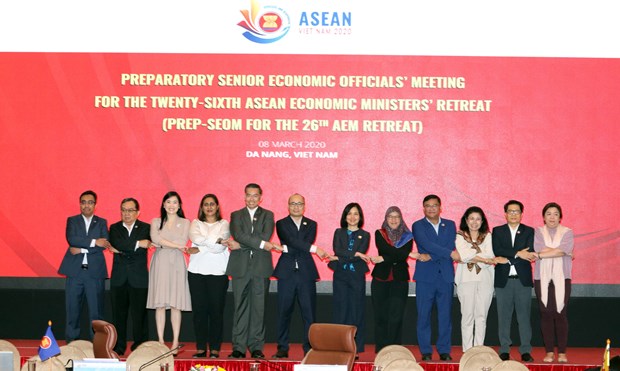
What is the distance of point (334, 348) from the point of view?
21.5 ft

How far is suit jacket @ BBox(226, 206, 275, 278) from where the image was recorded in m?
8.16

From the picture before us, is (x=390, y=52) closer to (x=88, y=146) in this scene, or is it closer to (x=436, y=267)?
(x=436, y=267)

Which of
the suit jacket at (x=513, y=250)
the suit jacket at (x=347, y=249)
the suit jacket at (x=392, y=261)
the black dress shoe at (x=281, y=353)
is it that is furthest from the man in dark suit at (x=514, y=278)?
the black dress shoe at (x=281, y=353)

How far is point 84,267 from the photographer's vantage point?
8.52 metres

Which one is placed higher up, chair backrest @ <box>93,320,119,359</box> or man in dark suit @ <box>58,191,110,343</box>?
man in dark suit @ <box>58,191,110,343</box>

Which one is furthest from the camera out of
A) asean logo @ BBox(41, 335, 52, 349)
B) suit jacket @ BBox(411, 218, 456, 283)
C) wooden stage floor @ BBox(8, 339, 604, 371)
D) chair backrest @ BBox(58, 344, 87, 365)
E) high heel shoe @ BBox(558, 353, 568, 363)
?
suit jacket @ BBox(411, 218, 456, 283)

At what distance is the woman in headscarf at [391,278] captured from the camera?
27.0ft

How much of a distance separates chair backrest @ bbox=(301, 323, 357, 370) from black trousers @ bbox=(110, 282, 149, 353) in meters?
2.29

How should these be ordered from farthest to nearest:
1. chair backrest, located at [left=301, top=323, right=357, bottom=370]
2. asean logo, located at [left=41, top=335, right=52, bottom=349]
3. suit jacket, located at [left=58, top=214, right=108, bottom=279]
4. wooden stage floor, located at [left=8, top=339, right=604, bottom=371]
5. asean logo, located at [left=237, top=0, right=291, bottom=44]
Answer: asean logo, located at [left=237, top=0, right=291, bottom=44] < suit jacket, located at [left=58, top=214, right=108, bottom=279] < wooden stage floor, located at [left=8, top=339, right=604, bottom=371] < chair backrest, located at [left=301, top=323, right=357, bottom=370] < asean logo, located at [left=41, top=335, right=52, bottom=349]

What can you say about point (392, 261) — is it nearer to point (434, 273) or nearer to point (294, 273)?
point (434, 273)

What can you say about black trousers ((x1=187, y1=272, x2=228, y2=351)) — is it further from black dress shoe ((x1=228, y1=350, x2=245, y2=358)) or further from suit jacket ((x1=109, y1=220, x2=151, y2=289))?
suit jacket ((x1=109, y1=220, x2=151, y2=289))

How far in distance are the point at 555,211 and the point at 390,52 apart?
2274 millimetres

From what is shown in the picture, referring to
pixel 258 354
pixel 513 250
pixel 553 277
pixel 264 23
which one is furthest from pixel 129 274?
pixel 553 277

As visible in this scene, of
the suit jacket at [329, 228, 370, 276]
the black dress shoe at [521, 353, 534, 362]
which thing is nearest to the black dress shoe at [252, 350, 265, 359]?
the suit jacket at [329, 228, 370, 276]
